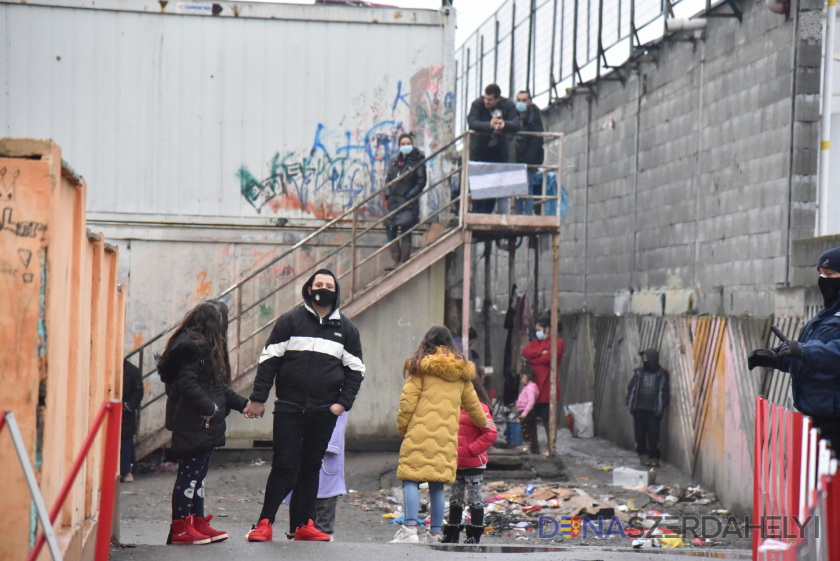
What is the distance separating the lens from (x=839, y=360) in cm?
520

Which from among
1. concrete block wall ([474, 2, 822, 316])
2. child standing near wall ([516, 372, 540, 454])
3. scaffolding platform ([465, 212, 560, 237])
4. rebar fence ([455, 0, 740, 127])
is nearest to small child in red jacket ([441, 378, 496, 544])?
concrete block wall ([474, 2, 822, 316])

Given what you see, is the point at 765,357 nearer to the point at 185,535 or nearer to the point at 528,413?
the point at 185,535

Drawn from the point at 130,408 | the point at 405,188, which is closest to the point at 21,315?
the point at 130,408

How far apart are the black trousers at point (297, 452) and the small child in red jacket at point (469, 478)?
121cm

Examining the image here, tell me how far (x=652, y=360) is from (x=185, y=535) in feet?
24.8

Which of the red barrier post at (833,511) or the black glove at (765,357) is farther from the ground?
the black glove at (765,357)

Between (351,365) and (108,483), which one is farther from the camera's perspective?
(351,365)

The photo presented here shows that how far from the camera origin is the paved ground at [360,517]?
6.04 metres

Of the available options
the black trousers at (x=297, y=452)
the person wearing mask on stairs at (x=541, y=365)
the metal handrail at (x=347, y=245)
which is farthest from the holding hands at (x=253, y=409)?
the person wearing mask on stairs at (x=541, y=365)

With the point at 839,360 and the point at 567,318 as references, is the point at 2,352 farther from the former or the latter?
the point at 567,318

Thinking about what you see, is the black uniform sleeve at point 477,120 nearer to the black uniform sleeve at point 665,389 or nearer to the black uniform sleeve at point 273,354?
the black uniform sleeve at point 665,389

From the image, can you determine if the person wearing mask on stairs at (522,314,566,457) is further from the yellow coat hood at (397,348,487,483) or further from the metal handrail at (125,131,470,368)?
the yellow coat hood at (397,348,487,483)

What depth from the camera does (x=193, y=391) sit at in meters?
6.09

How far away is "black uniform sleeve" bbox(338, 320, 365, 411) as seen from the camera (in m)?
6.46
